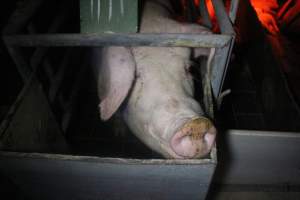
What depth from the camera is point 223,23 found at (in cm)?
172

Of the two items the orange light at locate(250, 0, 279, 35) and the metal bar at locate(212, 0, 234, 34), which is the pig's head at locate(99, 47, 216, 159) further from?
the orange light at locate(250, 0, 279, 35)

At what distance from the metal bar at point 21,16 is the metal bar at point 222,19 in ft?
3.55

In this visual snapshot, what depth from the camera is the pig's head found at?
1.42 meters

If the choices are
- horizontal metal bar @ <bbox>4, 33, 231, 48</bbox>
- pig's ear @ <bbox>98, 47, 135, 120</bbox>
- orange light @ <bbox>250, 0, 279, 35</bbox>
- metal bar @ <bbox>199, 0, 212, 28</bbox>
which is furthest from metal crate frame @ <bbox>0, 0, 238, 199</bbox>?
orange light @ <bbox>250, 0, 279, 35</bbox>

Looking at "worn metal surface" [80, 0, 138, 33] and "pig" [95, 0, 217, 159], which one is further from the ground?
"worn metal surface" [80, 0, 138, 33]

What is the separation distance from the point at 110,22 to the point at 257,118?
2320 mm

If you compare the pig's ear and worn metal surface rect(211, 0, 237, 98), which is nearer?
worn metal surface rect(211, 0, 237, 98)

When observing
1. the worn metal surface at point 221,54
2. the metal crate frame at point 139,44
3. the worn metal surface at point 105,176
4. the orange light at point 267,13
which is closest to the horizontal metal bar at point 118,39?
the metal crate frame at point 139,44

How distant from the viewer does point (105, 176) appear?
1.46 metres

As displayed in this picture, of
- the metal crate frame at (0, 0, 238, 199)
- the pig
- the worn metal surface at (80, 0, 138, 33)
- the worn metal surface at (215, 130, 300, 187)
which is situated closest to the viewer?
the metal crate frame at (0, 0, 238, 199)

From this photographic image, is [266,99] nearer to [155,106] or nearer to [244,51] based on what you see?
[244,51]

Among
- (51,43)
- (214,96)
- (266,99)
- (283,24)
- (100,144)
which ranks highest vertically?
(51,43)

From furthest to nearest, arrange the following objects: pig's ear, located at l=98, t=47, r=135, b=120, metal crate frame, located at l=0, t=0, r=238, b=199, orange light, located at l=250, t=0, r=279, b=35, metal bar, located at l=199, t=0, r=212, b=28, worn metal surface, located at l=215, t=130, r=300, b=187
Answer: orange light, located at l=250, t=0, r=279, b=35 → metal bar, located at l=199, t=0, r=212, b=28 → worn metal surface, located at l=215, t=130, r=300, b=187 → pig's ear, located at l=98, t=47, r=135, b=120 → metal crate frame, located at l=0, t=0, r=238, b=199

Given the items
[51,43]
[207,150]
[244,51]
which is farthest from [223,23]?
[244,51]
